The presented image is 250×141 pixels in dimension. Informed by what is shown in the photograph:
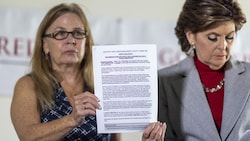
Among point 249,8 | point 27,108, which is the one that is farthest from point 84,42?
point 249,8

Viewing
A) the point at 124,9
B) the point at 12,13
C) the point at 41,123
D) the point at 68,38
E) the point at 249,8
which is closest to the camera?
the point at 41,123

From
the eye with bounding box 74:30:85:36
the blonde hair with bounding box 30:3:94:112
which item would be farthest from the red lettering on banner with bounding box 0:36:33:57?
the eye with bounding box 74:30:85:36

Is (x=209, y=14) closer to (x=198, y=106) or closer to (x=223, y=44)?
(x=223, y=44)

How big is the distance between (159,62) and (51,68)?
4.07 ft

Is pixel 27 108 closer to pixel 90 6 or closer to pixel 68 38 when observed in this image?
pixel 68 38

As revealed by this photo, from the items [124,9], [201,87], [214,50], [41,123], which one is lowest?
[41,123]

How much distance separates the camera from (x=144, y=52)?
1453 mm

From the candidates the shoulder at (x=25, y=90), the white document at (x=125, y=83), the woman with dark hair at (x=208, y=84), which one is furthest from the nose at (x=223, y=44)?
the shoulder at (x=25, y=90)

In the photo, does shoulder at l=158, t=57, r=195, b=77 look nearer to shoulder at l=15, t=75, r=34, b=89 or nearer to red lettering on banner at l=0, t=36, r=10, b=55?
shoulder at l=15, t=75, r=34, b=89

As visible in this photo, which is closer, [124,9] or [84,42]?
[84,42]

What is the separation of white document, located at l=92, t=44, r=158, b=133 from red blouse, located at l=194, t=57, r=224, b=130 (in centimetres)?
26

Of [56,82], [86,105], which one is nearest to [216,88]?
[86,105]

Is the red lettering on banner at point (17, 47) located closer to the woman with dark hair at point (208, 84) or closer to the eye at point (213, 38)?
the woman with dark hair at point (208, 84)

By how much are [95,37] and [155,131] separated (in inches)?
58.3
